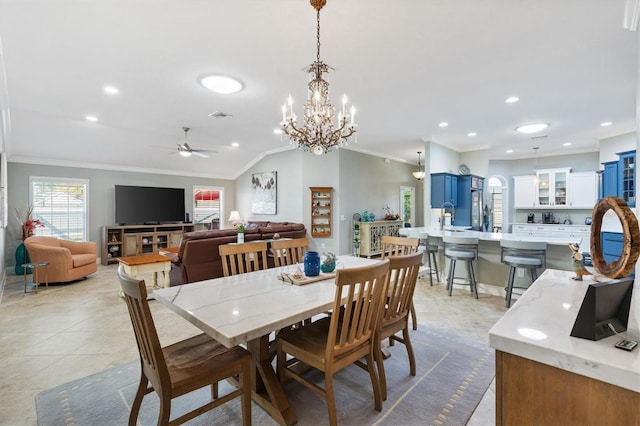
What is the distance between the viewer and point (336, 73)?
3342 millimetres

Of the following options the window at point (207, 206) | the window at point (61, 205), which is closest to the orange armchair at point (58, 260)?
the window at point (61, 205)

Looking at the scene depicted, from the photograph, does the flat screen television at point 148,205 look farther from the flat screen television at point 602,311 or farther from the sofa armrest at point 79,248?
the flat screen television at point 602,311

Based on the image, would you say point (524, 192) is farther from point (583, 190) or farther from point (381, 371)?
point (381, 371)

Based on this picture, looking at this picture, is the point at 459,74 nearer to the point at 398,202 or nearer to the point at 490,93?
the point at 490,93

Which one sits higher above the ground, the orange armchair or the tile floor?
the orange armchair

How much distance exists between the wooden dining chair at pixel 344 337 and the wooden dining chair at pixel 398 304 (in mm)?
90

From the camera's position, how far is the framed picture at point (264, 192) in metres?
7.92

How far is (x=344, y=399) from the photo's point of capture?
2.06 m

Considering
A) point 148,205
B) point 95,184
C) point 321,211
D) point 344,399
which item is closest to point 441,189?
point 321,211

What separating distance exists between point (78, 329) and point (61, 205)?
16.0ft

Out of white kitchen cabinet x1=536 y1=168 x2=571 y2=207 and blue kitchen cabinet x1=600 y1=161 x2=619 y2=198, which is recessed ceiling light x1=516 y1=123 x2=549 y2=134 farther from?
white kitchen cabinet x1=536 y1=168 x2=571 y2=207

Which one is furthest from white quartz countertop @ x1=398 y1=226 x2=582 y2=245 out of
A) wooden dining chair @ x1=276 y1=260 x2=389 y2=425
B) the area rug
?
wooden dining chair @ x1=276 y1=260 x2=389 y2=425

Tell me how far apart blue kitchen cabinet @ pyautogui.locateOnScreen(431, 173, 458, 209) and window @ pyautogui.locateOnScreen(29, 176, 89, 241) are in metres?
7.81

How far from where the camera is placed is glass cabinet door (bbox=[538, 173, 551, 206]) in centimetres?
774
